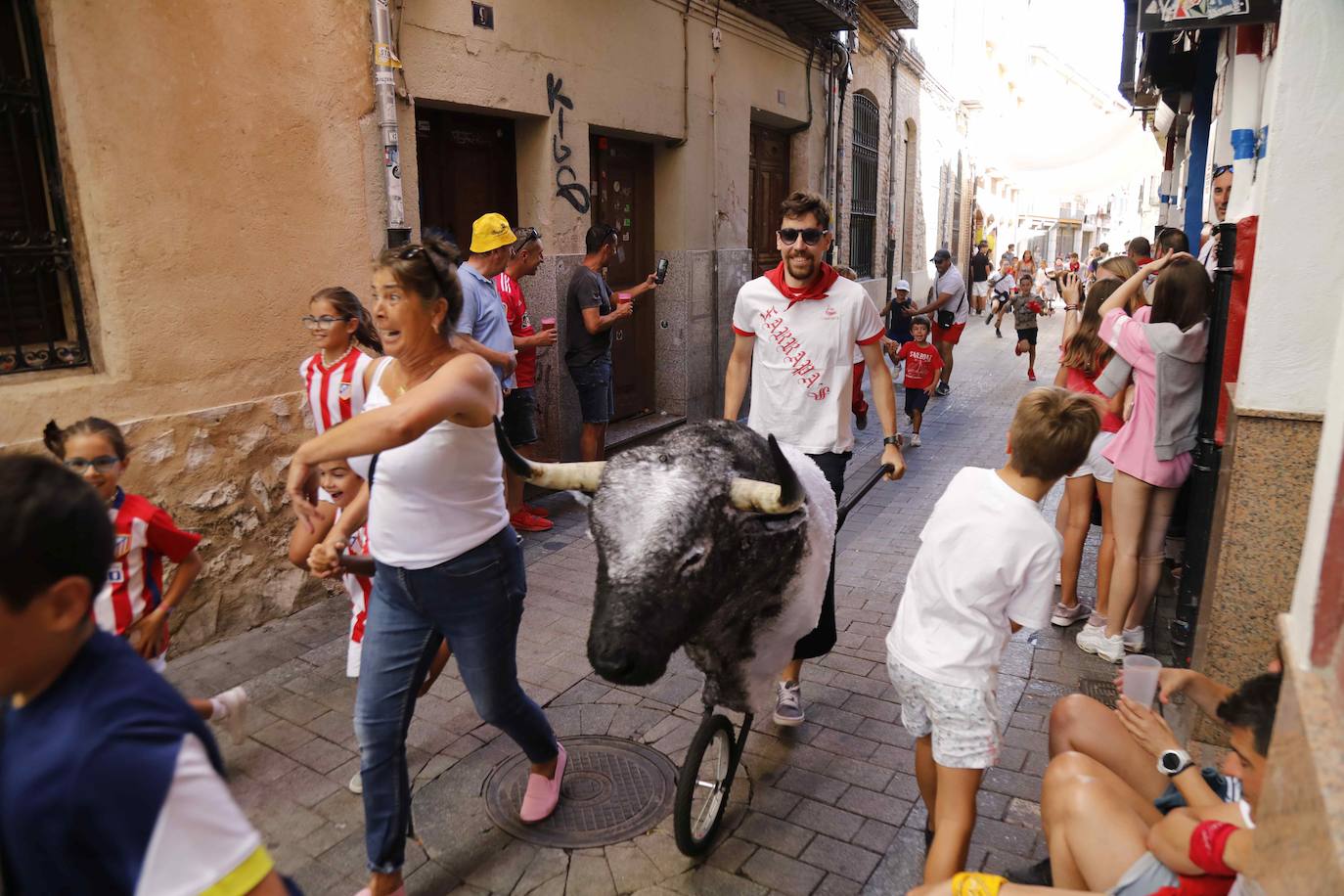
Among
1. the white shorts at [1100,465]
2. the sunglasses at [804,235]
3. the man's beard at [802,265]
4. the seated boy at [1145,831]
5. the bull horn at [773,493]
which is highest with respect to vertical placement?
the sunglasses at [804,235]

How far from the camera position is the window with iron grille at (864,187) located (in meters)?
14.8

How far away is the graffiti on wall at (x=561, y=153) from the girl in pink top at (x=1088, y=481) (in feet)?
13.9

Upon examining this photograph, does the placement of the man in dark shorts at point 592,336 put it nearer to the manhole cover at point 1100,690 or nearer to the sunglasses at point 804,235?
the sunglasses at point 804,235

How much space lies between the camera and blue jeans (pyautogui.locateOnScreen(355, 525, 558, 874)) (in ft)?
9.29

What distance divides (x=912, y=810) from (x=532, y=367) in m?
4.38

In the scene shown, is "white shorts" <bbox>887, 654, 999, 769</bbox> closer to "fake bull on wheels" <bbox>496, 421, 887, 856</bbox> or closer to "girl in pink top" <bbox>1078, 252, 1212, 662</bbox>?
"fake bull on wheels" <bbox>496, 421, 887, 856</bbox>

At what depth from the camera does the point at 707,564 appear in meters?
2.78

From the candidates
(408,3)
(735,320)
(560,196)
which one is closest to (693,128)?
(560,196)

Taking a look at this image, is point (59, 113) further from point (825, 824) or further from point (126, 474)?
point (825, 824)

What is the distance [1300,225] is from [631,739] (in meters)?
3.39

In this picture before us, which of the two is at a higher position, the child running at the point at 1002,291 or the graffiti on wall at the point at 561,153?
the graffiti on wall at the point at 561,153

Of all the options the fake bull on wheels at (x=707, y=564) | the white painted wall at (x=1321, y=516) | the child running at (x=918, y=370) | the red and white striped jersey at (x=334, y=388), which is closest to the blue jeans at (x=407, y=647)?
the fake bull on wheels at (x=707, y=564)

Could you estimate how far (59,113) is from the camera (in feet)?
14.2

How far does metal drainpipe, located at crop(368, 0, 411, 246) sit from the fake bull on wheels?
343 cm
